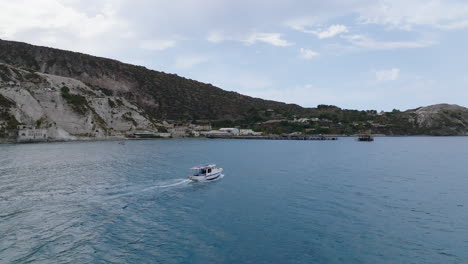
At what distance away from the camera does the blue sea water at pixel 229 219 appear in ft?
76.9

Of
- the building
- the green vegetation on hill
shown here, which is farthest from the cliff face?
the building

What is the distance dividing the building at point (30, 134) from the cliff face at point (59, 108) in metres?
2.44

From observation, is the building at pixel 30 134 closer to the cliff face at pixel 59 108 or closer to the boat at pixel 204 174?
the cliff face at pixel 59 108

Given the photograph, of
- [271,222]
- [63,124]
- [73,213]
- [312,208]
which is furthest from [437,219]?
[63,124]

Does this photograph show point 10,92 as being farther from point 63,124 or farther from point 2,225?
point 2,225

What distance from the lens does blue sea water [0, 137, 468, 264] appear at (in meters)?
23.5

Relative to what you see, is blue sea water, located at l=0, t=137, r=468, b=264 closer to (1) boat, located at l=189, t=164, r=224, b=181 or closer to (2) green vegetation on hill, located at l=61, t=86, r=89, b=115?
(1) boat, located at l=189, t=164, r=224, b=181

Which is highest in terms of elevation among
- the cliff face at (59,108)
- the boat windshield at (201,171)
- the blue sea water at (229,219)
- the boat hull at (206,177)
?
the cliff face at (59,108)

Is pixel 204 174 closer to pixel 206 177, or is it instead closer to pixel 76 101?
pixel 206 177

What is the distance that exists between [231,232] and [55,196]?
926 inches

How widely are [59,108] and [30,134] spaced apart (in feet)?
77.0

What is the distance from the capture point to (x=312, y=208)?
3519 cm

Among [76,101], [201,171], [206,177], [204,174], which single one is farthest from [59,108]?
[206,177]

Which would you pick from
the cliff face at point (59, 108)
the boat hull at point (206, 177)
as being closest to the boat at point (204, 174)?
the boat hull at point (206, 177)
